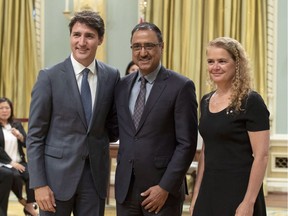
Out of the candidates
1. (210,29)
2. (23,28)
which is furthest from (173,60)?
(23,28)

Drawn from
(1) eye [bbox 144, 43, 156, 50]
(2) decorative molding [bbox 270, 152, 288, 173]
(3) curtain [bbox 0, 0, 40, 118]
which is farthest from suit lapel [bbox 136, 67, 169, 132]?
(3) curtain [bbox 0, 0, 40, 118]

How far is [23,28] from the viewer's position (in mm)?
7035

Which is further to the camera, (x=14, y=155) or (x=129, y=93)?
(x=14, y=155)

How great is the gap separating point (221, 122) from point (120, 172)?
64 centimetres

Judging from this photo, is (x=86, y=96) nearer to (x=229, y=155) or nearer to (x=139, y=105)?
(x=139, y=105)

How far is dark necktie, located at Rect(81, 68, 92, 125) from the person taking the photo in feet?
9.04

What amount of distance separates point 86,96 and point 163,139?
47 cm

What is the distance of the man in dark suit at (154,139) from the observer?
8.84ft

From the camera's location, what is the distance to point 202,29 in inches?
269

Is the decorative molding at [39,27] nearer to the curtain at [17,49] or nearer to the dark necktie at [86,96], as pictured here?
the curtain at [17,49]

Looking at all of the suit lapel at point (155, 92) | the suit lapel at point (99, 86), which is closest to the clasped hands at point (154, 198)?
the suit lapel at point (155, 92)

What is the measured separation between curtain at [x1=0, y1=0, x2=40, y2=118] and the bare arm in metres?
5.10

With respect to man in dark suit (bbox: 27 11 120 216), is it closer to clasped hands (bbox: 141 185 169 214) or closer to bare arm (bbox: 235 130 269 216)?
clasped hands (bbox: 141 185 169 214)

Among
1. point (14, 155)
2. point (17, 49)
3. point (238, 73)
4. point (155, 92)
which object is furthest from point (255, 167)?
point (17, 49)
